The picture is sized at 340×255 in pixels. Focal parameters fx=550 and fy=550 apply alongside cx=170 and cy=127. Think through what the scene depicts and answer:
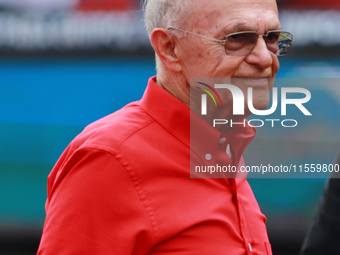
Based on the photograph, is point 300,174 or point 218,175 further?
point 300,174

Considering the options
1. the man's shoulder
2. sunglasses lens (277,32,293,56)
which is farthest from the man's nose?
the man's shoulder

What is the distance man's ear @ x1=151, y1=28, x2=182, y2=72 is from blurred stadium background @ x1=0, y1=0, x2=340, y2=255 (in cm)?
173

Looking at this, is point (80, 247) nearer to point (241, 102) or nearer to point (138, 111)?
point (138, 111)

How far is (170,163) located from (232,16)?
484 mm

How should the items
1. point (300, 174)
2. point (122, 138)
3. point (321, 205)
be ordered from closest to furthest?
point (321, 205) < point (122, 138) < point (300, 174)

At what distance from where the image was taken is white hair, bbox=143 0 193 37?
1.70 m

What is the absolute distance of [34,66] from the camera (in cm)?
362

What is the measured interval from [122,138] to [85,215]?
0.24m

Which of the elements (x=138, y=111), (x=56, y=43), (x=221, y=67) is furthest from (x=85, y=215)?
(x=56, y=43)

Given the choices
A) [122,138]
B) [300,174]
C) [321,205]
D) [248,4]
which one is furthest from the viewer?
[300,174]

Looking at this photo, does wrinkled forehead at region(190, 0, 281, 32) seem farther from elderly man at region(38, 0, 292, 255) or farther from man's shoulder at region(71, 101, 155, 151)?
man's shoulder at region(71, 101, 155, 151)

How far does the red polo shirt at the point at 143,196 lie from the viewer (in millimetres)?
1440

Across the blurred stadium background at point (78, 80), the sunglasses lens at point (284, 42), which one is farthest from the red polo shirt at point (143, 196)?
the blurred stadium background at point (78, 80)

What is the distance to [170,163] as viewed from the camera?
1.55m
